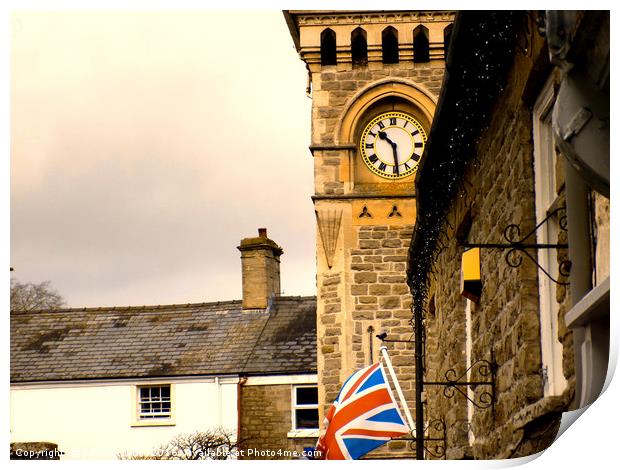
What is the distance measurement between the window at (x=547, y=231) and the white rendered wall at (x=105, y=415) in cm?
367

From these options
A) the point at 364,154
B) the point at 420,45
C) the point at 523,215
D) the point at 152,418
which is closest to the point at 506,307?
the point at 523,215

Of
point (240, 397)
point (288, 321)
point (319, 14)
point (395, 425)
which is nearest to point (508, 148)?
point (395, 425)

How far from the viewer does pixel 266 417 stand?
1930 cm

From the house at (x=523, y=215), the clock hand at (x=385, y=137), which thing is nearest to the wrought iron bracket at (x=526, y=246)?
the house at (x=523, y=215)

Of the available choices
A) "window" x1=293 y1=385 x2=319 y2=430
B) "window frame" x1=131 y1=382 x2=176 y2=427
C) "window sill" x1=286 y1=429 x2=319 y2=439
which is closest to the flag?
"window frame" x1=131 y1=382 x2=176 y2=427

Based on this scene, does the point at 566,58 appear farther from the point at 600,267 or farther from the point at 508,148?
the point at 508,148

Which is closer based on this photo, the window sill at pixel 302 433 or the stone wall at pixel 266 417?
the window sill at pixel 302 433

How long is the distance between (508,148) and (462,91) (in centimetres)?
62

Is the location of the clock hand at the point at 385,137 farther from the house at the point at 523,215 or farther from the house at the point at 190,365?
Answer: the house at the point at 523,215

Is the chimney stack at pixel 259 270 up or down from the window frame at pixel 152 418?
up

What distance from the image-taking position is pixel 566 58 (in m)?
4.13

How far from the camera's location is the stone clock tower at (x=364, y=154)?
16094 millimetres

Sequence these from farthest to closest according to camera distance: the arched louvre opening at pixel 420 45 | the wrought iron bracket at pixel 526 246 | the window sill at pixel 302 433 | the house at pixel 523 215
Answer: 1. the window sill at pixel 302 433
2. the arched louvre opening at pixel 420 45
3. the wrought iron bracket at pixel 526 246
4. the house at pixel 523 215

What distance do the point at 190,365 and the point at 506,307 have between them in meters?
13.1
